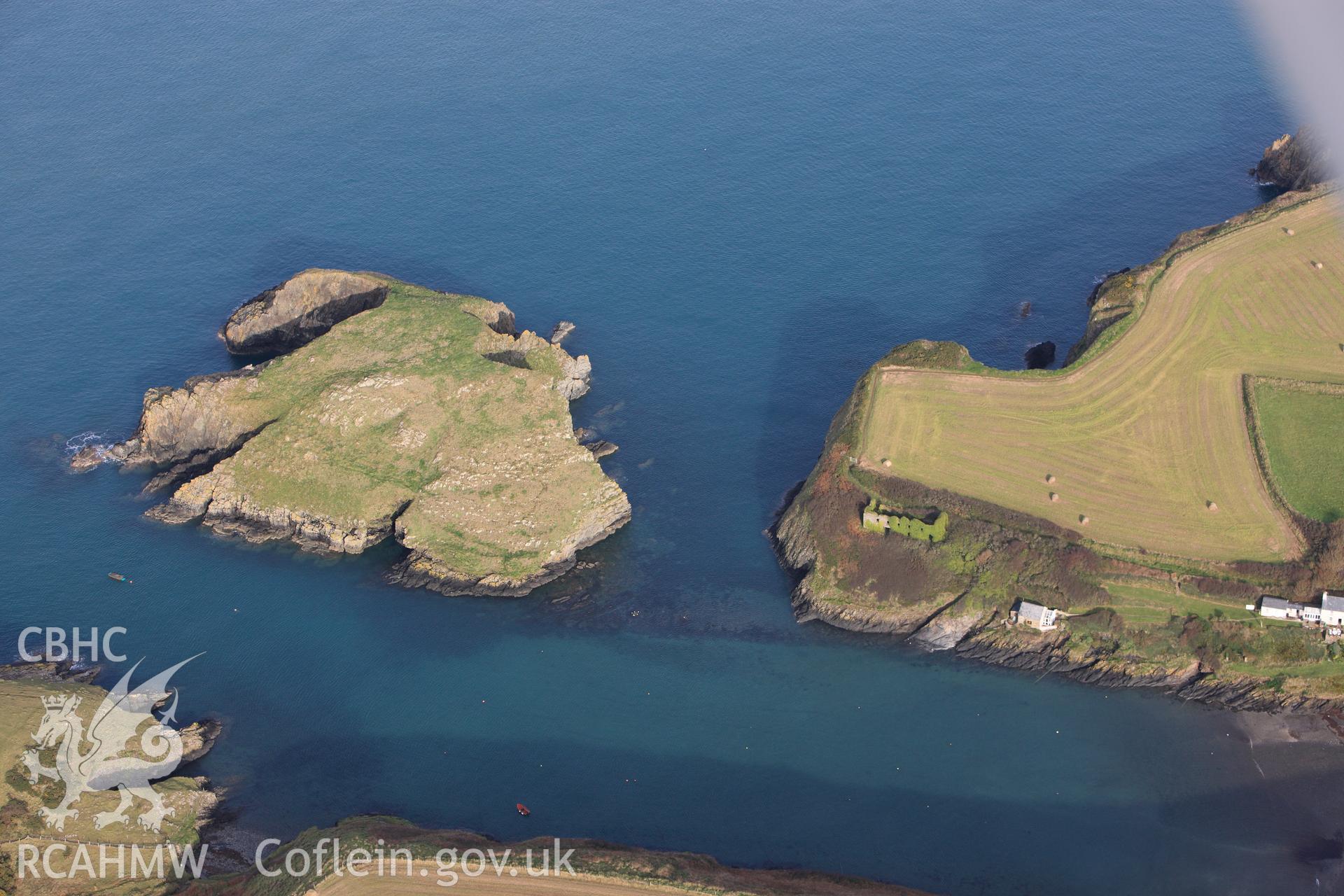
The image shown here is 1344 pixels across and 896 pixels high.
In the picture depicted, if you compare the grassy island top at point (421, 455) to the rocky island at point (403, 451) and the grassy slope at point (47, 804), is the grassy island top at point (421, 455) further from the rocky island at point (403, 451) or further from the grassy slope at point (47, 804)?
the grassy slope at point (47, 804)

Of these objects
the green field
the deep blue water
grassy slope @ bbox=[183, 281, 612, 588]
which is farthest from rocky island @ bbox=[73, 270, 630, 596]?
the green field

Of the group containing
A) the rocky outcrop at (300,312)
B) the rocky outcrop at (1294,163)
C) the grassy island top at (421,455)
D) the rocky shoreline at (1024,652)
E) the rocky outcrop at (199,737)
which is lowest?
the rocky outcrop at (199,737)

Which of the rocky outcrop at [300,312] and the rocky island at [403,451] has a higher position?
the rocky outcrop at [300,312]

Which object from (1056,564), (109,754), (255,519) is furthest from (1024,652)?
(109,754)

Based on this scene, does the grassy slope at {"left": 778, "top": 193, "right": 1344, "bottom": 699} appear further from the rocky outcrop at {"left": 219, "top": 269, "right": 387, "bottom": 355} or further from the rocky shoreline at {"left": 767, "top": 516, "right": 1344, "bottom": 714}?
the rocky outcrop at {"left": 219, "top": 269, "right": 387, "bottom": 355}

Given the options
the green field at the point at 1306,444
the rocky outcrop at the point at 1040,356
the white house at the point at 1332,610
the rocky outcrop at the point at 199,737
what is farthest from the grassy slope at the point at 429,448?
the white house at the point at 1332,610

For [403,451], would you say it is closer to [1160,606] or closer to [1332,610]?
[1160,606]

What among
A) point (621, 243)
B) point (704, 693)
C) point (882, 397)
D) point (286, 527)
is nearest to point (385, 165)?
point (621, 243)
